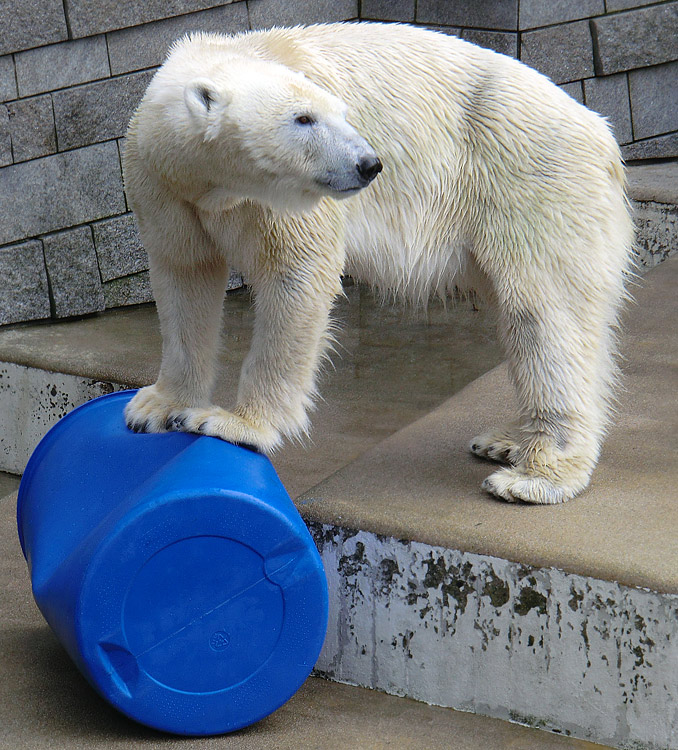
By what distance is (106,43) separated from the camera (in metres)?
4.45

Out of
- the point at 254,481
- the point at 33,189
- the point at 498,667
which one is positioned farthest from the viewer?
the point at 33,189

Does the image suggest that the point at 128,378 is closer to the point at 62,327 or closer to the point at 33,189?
the point at 62,327

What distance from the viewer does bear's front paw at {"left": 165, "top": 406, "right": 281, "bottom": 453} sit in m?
2.12

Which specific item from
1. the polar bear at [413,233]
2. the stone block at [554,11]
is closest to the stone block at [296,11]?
the stone block at [554,11]

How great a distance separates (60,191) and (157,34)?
0.87 meters

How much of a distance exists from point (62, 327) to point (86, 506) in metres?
2.52

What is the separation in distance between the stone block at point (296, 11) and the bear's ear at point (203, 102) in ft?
10.4

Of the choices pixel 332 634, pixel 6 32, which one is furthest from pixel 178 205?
pixel 6 32

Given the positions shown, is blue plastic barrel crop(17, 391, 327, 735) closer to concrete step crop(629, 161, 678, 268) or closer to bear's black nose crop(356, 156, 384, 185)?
bear's black nose crop(356, 156, 384, 185)

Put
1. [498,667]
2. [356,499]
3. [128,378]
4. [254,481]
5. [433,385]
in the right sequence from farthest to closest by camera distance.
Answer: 1. [433,385]
2. [128,378]
3. [356,499]
4. [498,667]
5. [254,481]

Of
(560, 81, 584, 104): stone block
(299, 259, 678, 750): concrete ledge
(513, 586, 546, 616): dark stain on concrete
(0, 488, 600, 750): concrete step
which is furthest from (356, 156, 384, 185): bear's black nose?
(560, 81, 584, 104): stone block

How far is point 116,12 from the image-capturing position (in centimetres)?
439

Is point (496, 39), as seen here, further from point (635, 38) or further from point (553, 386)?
point (553, 386)

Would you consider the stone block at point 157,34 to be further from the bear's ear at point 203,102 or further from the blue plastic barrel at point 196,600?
the blue plastic barrel at point 196,600
